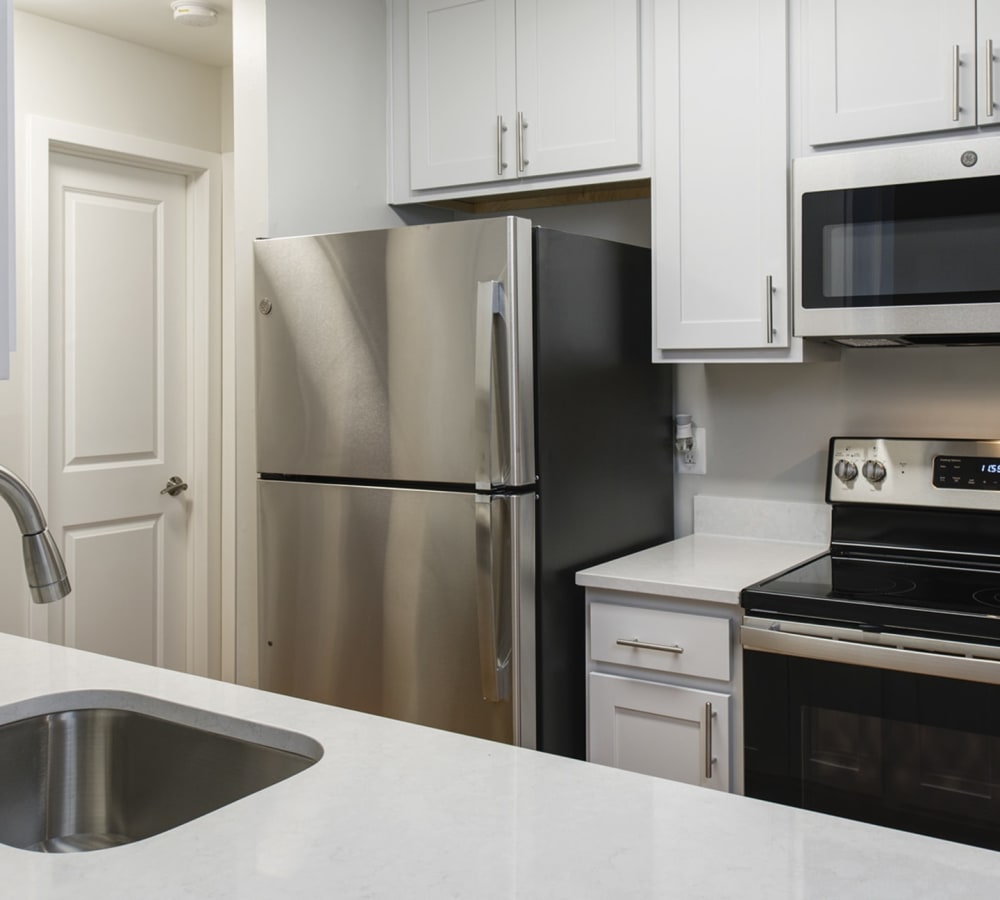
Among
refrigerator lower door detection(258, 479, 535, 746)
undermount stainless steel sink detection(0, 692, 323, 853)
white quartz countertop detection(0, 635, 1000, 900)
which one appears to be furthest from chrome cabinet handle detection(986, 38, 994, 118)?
undermount stainless steel sink detection(0, 692, 323, 853)

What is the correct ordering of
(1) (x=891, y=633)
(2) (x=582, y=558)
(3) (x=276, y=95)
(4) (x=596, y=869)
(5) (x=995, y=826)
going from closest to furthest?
(4) (x=596, y=869)
(5) (x=995, y=826)
(1) (x=891, y=633)
(2) (x=582, y=558)
(3) (x=276, y=95)

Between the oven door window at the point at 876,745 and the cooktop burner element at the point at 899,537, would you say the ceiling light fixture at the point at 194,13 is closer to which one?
the cooktop burner element at the point at 899,537

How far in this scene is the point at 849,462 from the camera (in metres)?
2.48

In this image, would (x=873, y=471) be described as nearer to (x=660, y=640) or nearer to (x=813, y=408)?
(x=813, y=408)

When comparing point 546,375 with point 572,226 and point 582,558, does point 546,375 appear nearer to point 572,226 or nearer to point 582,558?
point 582,558

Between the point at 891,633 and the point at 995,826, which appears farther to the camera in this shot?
the point at 891,633

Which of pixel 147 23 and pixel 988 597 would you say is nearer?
pixel 988 597

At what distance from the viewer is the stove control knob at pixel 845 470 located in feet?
8.11

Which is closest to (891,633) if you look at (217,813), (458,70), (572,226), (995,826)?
(995,826)

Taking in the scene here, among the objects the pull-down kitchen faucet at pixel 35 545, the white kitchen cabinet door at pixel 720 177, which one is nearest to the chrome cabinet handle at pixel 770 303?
the white kitchen cabinet door at pixel 720 177

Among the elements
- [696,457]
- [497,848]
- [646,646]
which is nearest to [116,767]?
[497,848]

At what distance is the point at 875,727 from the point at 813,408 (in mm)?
940

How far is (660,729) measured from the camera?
2248 millimetres

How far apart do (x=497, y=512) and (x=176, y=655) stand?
1.91 meters
